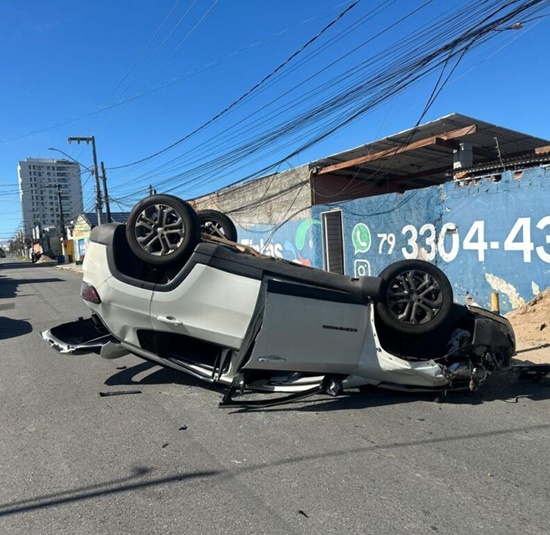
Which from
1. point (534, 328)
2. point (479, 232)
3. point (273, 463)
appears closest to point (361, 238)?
point (479, 232)

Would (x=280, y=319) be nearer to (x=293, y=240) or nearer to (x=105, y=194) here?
(x=293, y=240)

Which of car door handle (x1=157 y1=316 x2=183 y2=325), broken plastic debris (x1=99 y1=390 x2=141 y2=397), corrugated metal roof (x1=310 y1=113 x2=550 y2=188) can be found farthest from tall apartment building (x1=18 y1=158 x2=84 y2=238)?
car door handle (x1=157 y1=316 x2=183 y2=325)

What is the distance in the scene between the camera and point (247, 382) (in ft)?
15.0

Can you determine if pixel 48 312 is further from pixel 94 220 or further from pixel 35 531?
pixel 94 220

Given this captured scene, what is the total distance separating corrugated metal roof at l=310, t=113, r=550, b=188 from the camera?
38.9 feet

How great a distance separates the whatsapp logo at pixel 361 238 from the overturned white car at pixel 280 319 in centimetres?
816

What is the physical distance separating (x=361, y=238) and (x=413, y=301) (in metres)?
8.93

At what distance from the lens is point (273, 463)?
3461 mm

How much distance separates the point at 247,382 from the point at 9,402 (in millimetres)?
2724

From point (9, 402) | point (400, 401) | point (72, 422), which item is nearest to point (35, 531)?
point (72, 422)

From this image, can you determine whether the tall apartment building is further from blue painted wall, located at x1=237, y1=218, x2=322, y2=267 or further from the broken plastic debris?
the broken plastic debris

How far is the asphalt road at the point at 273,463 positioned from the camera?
9.03 ft

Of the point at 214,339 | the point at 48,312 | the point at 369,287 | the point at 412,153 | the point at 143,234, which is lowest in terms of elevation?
the point at 48,312

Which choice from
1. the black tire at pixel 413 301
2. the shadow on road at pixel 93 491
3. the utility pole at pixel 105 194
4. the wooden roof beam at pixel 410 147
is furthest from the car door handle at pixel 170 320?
the utility pole at pixel 105 194
